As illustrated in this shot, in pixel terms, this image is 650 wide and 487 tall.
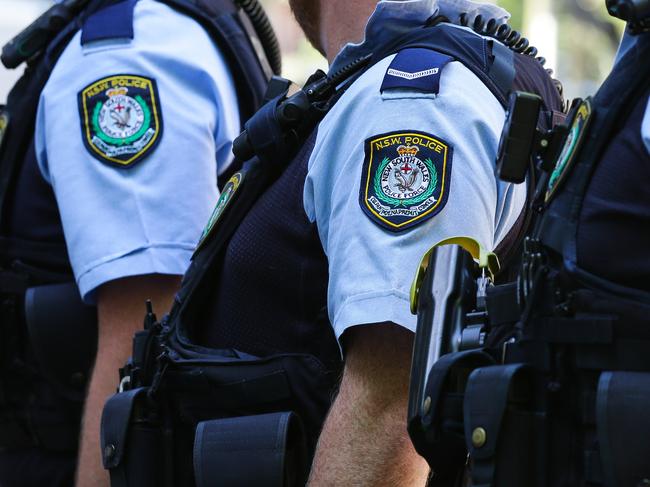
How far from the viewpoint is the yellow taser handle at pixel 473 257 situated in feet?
5.89

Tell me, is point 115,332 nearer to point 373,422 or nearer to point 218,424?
point 218,424

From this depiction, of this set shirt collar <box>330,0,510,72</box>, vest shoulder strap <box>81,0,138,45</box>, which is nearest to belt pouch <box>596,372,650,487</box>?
shirt collar <box>330,0,510,72</box>

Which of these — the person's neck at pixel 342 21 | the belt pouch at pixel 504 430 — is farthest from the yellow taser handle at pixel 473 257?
the person's neck at pixel 342 21

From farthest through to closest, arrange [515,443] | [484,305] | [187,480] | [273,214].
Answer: [187,480], [273,214], [484,305], [515,443]

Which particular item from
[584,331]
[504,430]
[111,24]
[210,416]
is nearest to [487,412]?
[504,430]

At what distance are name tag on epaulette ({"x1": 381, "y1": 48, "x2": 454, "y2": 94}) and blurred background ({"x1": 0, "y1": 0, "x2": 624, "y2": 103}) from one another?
9.95 meters

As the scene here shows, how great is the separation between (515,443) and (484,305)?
315 mm

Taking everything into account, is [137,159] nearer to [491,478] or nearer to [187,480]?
[187,480]

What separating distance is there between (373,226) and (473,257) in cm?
16

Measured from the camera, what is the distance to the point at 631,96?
1527mm

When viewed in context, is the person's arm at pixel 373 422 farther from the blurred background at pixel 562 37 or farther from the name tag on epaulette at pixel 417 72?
the blurred background at pixel 562 37

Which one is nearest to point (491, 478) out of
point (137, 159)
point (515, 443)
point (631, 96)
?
point (515, 443)

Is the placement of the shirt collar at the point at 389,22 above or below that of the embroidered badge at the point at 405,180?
above

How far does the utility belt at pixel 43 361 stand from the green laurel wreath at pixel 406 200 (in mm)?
1036
